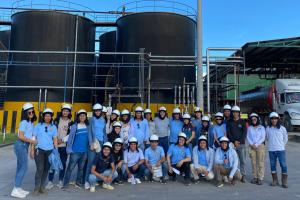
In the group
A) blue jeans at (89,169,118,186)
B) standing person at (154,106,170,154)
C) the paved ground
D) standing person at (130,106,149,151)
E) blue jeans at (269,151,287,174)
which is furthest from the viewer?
standing person at (154,106,170,154)

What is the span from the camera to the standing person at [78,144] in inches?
272

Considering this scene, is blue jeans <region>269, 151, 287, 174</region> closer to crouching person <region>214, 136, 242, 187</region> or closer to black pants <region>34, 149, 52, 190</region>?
crouching person <region>214, 136, 242, 187</region>

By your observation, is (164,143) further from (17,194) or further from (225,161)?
(17,194)

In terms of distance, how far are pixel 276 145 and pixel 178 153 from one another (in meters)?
2.19

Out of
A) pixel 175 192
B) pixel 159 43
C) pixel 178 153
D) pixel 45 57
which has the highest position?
pixel 159 43

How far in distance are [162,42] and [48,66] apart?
702 cm

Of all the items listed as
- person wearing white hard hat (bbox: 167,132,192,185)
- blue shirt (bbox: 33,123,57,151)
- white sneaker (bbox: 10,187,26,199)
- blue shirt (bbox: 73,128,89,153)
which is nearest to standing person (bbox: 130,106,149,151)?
person wearing white hard hat (bbox: 167,132,192,185)

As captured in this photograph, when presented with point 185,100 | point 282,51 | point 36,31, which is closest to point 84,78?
point 36,31

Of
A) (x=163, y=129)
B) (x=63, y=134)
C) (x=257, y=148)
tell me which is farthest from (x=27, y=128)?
(x=257, y=148)

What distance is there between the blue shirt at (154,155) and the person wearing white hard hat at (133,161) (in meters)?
0.17

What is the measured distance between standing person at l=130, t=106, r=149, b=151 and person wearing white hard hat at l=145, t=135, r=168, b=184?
35cm

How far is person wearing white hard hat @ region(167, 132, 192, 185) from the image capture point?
7520 millimetres

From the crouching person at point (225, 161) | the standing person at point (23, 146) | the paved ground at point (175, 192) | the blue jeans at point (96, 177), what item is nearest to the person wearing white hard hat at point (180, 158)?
the paved ground at point (175, 192)

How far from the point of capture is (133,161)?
7535 mm
